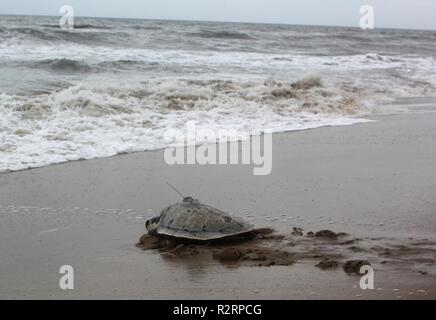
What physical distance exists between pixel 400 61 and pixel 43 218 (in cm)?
2389

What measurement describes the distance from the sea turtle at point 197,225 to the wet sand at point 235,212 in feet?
0.71

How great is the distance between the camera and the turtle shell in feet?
A: 14.6

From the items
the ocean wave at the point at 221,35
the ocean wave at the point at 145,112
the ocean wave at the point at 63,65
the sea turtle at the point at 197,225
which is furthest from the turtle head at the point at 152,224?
the ocean wave at the point at 221,35

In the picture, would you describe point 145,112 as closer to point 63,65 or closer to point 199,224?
point 199,224

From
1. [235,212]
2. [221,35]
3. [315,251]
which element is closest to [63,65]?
[235,212]

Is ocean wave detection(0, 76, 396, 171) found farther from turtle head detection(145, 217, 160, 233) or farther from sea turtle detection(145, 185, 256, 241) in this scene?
sea turtle detection(145, 185, 256, 241)

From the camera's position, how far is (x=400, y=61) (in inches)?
1045

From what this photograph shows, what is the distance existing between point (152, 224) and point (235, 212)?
95cm

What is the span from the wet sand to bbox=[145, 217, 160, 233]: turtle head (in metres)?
0.12

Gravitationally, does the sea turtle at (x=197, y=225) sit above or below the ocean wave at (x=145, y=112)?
below

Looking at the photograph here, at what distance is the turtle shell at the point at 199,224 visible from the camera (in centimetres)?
446

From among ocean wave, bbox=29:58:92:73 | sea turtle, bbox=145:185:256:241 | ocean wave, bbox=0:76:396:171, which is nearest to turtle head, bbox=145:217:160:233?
sea turtle, bbox=145:185:256:241

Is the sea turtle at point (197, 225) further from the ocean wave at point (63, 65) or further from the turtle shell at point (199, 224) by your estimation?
the ocean wave at point (63, 65)

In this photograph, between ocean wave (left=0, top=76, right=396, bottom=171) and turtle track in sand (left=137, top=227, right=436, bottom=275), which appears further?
ocean wave (left=0, top=76, right=396, bottom=171)
